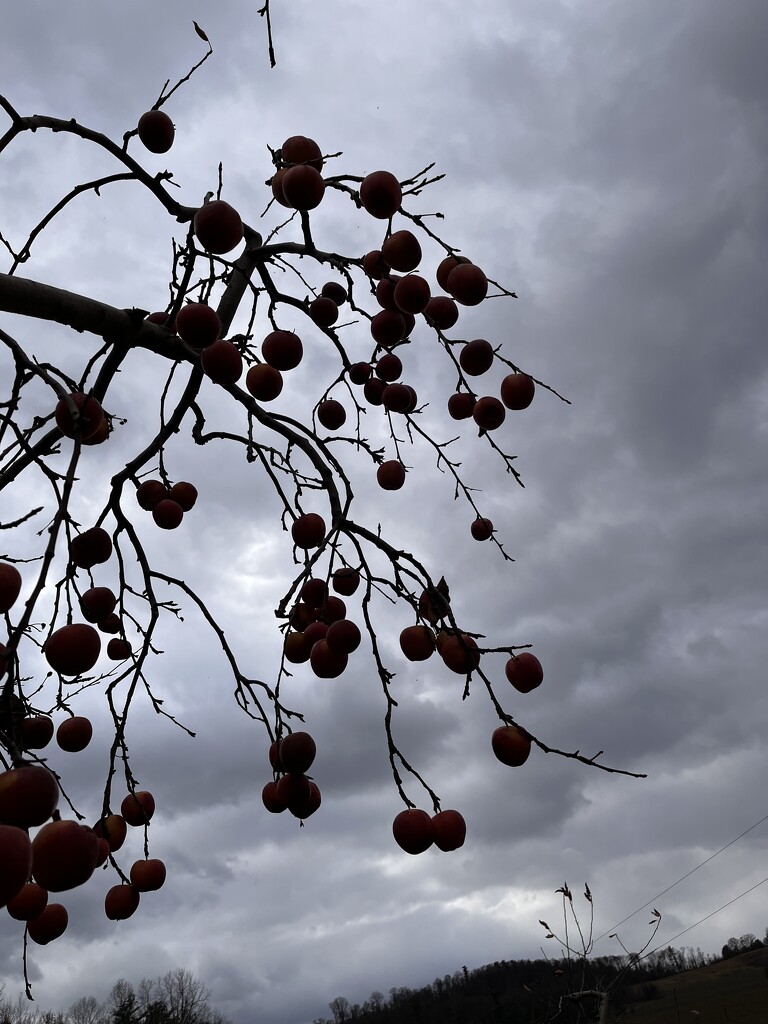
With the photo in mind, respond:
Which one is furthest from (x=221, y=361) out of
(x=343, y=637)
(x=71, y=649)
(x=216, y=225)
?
(x=71, y=649)

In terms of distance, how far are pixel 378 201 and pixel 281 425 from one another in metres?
1.00

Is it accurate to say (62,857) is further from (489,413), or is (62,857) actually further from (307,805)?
(489,413)

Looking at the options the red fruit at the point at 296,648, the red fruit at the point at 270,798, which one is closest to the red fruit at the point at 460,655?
the red fruit at the point at 296,648

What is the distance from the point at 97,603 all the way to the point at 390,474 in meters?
1.48

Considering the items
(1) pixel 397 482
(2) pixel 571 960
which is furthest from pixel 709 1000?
(1) pixel 397 482

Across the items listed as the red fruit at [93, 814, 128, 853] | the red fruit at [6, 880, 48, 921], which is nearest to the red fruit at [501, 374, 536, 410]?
the red fruit at [93, 814, 128, 853]

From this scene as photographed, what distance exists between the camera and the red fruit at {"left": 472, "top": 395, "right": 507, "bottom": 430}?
3051mm

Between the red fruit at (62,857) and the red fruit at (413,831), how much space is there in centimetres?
99

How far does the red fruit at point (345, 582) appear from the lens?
2693mm

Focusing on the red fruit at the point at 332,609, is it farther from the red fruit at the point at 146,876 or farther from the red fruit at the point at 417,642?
the red fruit at the point at 146,876

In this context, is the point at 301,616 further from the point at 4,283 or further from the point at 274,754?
the point at 4,283

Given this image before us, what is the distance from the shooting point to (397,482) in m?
3.57

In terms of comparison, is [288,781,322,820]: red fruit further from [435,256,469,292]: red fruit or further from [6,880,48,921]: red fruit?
[435,256,469,292]: red fruit

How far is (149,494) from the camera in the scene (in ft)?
11.3
